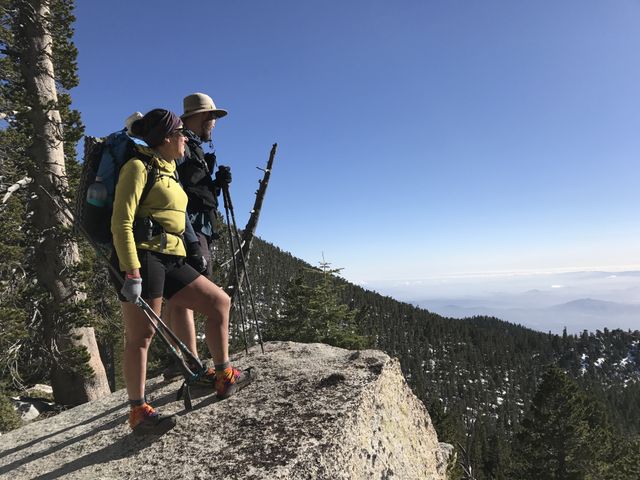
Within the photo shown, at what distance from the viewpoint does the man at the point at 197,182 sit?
4.29 m

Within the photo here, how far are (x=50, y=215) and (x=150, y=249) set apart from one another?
405 inches

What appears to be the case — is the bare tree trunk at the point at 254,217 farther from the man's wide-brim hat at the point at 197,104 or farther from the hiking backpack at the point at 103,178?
the hiking backpack at the point at 103,178

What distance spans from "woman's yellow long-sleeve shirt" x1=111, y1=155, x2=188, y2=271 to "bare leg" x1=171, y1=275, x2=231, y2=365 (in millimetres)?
373

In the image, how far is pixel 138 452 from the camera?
3.36 meters

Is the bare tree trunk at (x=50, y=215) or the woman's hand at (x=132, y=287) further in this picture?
the bare tree trunk at (x=50, y=215)

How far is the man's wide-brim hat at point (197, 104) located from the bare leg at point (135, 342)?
220 centimetres

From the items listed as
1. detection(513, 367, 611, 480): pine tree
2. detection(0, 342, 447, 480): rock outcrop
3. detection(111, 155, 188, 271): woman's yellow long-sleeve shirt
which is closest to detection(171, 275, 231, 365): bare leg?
detection(111, 155, 188, 271): woman's yellow long-sleeve shirt

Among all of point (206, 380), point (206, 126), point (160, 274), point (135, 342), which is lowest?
point (206, 380)

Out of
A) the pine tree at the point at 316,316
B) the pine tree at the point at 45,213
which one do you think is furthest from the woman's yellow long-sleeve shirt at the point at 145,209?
the pine tree at the point at 316,316

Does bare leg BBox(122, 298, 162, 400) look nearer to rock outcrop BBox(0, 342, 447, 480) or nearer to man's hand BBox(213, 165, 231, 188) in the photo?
rock outcrop BBox(0, 342, 447, 480)

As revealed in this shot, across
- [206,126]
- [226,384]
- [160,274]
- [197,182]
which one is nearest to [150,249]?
[160,274]

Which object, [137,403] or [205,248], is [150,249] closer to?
[205,248]

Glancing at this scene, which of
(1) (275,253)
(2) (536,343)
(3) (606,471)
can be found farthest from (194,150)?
(2) (536,343)

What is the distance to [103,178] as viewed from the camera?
10.5ft
